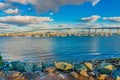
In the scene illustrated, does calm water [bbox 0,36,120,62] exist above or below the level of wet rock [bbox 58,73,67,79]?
below

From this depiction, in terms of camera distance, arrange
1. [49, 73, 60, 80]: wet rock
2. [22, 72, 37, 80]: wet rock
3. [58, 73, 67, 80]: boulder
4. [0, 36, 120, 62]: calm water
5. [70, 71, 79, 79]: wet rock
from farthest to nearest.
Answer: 1. [0, 36, 120, 62]: calm water
2. [70, 71, 79, 79]: wet rock
3. [58, 73, 67, 80]: boulder
4. [22, 72, 37, 80]: wet rock
5. [49, 73, 60, 80]: wet rock

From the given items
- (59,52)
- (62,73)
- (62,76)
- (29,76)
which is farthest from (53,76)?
(59,52)

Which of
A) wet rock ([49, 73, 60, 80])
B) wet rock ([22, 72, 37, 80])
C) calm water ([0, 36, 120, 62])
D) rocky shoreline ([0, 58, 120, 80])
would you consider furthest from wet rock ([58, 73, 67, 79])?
calm water ([0, 36, 120, 62])

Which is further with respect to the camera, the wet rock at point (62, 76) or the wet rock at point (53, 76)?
the wet rock at point (62, 76)

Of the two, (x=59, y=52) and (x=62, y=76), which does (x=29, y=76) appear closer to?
(x=62, y=76)

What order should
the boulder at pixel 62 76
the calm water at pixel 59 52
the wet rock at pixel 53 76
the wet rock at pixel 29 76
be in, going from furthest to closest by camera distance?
the calm water at pixel 59 52
the boulder at pixel 62 76
the wet rock at pixel 29 76
the wet rock at pixel 53 76

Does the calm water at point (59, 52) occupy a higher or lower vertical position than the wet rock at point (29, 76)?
lower

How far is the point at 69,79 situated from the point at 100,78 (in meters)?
1.91

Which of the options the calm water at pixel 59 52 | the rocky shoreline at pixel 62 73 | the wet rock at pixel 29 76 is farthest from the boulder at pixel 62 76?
the calm water at pixel 59 52

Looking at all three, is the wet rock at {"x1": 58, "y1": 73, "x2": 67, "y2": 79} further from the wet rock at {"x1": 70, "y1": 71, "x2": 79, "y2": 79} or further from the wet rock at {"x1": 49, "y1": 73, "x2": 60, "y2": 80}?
the wet rock at {"x1": 70, "y1": 71, "x2": 79, "y2": 79}

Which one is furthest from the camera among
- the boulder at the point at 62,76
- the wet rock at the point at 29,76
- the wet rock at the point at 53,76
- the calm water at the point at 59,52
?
the calm water at the point at 59,52

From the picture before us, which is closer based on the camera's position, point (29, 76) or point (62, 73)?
point (29, 76)

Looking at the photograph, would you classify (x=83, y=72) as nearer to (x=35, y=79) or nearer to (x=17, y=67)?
(x=35, y=79)

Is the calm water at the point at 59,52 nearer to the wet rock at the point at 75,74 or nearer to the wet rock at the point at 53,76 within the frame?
the wet rock at the point at 75,74
